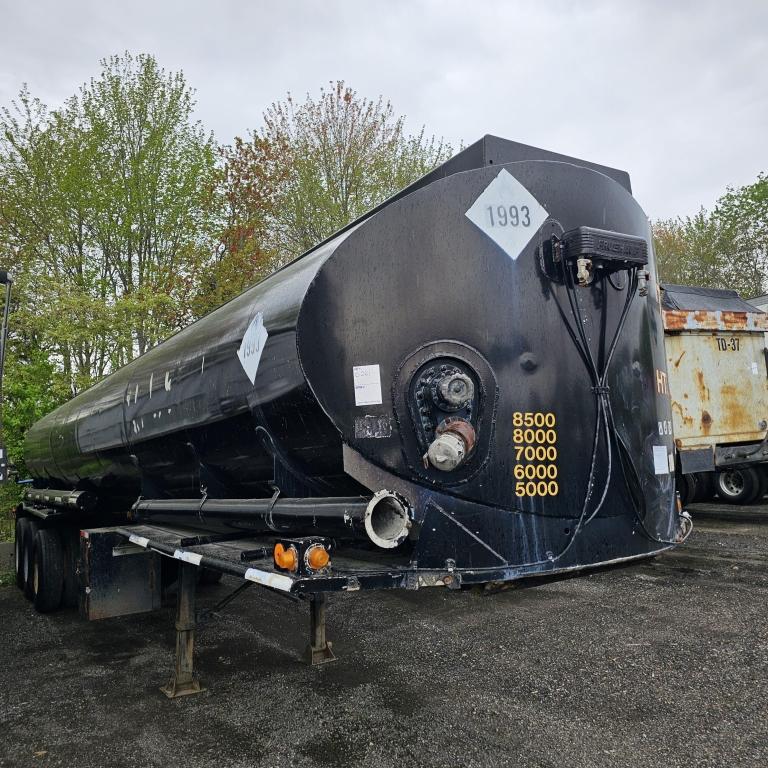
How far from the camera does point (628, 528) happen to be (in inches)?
134

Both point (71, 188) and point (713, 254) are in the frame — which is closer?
point (71, 188)

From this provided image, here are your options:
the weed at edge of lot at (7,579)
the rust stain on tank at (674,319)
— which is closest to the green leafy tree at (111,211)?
the weed at edge of lot at (7,579)

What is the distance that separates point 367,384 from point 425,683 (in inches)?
100

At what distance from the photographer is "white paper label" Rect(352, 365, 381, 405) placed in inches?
122

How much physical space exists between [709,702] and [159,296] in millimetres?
14349

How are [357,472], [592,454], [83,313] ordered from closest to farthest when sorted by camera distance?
[357,472], [592,454], [83,313]

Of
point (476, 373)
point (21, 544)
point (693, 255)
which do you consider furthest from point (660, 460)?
point (693, 255)

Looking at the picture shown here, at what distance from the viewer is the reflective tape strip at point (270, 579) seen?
2777mm

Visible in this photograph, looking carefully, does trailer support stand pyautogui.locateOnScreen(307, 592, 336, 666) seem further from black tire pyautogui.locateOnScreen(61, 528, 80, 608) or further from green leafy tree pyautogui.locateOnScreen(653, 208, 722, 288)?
green leafy tree pyautogui.locateOnScreen(653, 208, 722, 288)

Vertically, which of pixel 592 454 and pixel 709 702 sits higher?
pixel 592 454

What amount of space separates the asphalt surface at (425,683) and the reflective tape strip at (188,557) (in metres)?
1.03

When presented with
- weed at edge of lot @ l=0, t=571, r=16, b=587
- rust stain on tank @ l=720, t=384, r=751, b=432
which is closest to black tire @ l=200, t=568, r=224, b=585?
weed at edge of lot @ l=0, t=571, r=16, b=587

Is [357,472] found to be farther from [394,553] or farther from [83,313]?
[83,313]

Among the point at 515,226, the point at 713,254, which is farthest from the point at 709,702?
the point at 713,254
